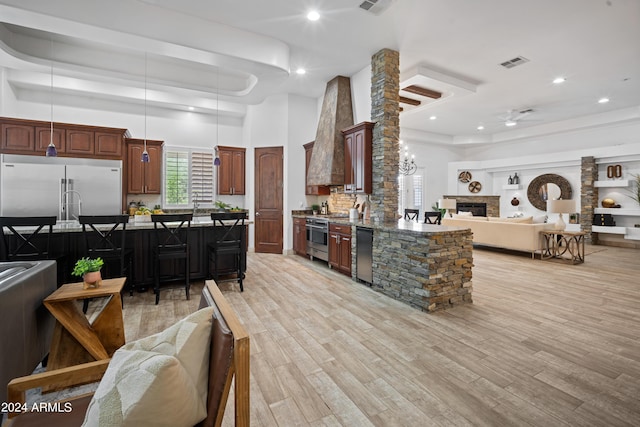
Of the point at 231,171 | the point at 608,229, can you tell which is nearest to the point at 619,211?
the point at 608,229

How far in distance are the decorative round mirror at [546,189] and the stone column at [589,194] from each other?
68 centimetres

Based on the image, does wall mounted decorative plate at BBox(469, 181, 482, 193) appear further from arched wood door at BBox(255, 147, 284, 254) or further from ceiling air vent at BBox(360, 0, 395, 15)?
ceiling air vent at BBox(360, 0, 395, 15)

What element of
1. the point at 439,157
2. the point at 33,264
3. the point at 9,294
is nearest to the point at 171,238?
the point at 33,264

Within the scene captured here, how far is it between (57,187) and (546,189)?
526 inches

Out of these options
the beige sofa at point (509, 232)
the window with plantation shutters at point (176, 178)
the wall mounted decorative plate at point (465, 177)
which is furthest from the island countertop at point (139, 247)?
the wall mounted decorative plate at point (465, 177)

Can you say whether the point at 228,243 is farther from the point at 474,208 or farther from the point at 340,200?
the point at 474,208

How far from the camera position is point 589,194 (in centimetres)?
887

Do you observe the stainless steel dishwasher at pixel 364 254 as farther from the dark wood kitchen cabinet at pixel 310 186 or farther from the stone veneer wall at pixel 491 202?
the stone veneer wall at pixel 491 202

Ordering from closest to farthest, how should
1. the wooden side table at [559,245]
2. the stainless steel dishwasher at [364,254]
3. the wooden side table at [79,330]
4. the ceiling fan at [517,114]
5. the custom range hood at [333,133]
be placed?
1. the wooden side table at [79,330]
2. the stainless steel dishwasher at [364,254]
3. the custom range hood at [333,133]
4. the wooden side table at [559,245]
5. the ceiling fan at [517,114]

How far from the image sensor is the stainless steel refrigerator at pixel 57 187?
203 inches

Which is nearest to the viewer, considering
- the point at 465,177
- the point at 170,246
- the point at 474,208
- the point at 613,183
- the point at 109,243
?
the point at 109,243

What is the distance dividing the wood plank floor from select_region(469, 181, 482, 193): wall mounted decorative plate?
7.36 metres
